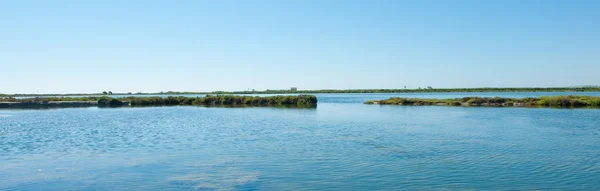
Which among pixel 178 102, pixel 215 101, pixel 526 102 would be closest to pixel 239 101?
pixel 215 101

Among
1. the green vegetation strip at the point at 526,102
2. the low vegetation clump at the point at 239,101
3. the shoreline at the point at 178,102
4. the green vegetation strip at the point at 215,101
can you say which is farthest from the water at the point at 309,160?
the shoreline at the point at 178,102

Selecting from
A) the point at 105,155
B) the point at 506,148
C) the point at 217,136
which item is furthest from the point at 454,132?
the point at 105,155

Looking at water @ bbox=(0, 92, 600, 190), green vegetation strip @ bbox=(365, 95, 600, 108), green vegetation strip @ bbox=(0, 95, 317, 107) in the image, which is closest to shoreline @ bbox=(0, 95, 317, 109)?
green vegetation strip @ bbox=(0, 95, 317, 107)

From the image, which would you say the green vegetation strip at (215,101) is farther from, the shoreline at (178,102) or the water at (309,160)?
the water at (309,160)

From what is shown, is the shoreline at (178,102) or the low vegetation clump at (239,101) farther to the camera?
the shoreline at (178,102)

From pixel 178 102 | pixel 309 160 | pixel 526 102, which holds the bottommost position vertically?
pixel 309 160

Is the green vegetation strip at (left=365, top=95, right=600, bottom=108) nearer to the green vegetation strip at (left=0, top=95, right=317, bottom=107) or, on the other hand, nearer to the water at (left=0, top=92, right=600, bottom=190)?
the green vegetation strip at (left=0, top=95, right=317, bottom=107)

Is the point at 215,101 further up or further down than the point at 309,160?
further up

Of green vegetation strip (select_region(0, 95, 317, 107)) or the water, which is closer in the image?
the water

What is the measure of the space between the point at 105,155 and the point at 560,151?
1476 centimetres

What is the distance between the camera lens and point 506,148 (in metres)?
15.5

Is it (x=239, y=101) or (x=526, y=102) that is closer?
(x=526, y=102)

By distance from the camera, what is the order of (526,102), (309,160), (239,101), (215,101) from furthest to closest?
(215,101) → (239,101) → (526,102) → (309,160)

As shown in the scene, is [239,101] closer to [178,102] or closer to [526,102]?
[178,102]
